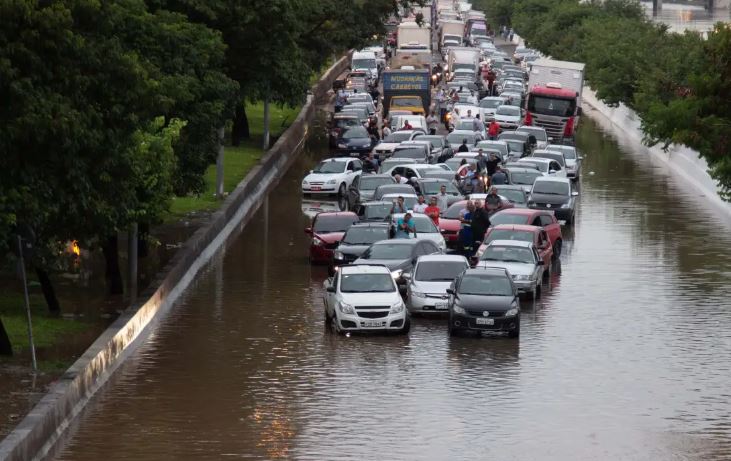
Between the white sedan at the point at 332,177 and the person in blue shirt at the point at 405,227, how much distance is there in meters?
14.4

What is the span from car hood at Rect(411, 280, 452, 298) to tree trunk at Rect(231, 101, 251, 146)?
33574 millimetres

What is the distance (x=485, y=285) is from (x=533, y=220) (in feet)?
33.8

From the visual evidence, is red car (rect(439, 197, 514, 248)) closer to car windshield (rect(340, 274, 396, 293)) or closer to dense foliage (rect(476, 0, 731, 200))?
dense foliage (rect(476, 0, 731, 200))

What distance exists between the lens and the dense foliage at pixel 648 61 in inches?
1473

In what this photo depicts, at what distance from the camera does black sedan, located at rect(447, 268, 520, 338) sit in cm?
3167

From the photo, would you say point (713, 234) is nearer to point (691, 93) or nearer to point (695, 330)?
point (691, 93)

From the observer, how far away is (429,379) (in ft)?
92.1

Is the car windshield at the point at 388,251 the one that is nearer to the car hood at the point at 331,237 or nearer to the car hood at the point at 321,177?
the car hood at the point at 331,237

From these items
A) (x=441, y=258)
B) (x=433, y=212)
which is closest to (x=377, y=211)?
(x=433, y=212)

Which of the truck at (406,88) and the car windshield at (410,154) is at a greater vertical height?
the truck at (406,88)

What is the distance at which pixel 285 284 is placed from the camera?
38.4 m

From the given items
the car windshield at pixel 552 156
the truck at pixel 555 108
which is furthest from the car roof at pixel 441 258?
the truck at pixel 555 108

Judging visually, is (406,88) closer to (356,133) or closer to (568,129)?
(568,129)

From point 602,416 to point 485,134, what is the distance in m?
45.3
